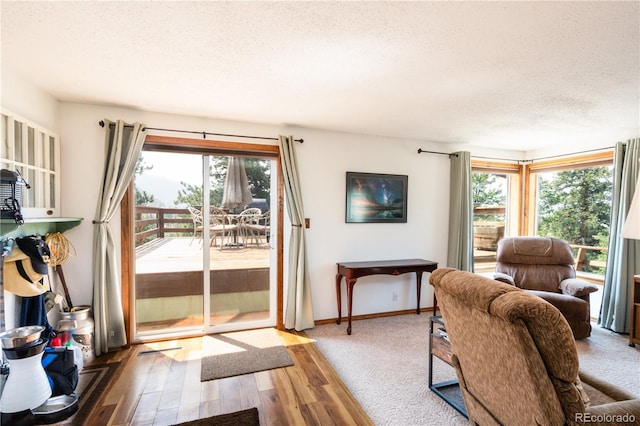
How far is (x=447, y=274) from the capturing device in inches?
61.6

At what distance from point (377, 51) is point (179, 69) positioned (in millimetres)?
1368

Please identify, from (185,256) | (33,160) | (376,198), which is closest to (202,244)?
(185,256)

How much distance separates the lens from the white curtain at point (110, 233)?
283cm

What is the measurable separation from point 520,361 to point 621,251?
3.43 meters

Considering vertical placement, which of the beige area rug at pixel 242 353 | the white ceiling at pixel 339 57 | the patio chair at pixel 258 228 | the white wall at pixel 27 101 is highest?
the white ceiling at pixel 339 57

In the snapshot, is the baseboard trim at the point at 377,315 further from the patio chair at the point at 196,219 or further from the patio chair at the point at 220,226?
the patio chair at the point at 196,219

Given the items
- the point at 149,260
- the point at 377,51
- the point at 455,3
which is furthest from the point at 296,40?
the point at 149,260

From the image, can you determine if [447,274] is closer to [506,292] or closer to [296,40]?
[506,292]

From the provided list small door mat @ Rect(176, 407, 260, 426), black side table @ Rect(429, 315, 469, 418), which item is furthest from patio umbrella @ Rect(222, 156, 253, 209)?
black side table @ Rect(429, 315, 469, 418)

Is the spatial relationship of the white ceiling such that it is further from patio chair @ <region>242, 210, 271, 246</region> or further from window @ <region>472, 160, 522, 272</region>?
window @ <region>472, 160, 522, 272</region>

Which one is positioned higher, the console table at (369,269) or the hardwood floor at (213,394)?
the console table at (369,269)

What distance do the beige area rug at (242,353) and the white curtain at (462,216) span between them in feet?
8.63

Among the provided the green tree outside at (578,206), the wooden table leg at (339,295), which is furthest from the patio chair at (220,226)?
the green tree outside at (578,206)

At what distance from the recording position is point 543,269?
3.73 meters
